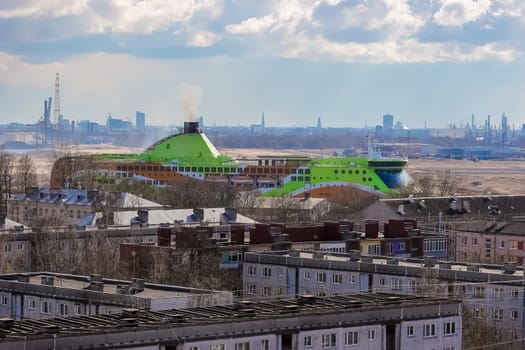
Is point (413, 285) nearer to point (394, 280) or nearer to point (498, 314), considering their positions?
point (394, 280)

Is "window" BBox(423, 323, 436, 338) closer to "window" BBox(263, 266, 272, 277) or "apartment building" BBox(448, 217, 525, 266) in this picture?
"window" BBox(263, 266, 272, 277)

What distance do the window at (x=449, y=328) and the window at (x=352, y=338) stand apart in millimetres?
2894

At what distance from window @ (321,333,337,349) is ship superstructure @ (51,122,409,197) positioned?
76986mm

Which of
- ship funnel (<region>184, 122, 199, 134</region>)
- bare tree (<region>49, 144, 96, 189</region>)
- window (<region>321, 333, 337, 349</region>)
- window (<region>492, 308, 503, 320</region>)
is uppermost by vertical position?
ship funnel (<region>184, 122, 199, 134</region>)

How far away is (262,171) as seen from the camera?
133 meters

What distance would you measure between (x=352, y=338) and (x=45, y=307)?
10.4m

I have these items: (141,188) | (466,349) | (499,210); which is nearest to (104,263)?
(466,349)

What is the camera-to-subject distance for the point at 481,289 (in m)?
47.8

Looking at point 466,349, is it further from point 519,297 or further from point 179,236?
point 179,236

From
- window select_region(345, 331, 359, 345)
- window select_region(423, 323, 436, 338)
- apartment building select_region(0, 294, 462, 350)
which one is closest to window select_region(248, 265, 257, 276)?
apartment building select_region(0, 294, 462, 350)

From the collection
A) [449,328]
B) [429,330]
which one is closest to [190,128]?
[449,328]

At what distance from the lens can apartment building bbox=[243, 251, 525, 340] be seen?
4725cm

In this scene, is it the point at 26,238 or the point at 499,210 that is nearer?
the point at 26,238

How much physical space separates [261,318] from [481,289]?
1437 centimetres
